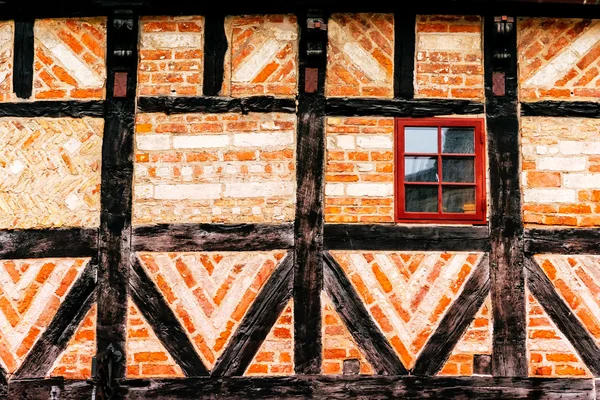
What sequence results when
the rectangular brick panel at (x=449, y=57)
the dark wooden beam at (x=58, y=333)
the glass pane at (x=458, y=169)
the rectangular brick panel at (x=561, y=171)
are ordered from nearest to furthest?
the dark wooden beam at (x=58, y=333)
the rectangular brick panel at (x=561, y=171)
the glass pane at (x=458, y=169)
the rectangular brick panel at (x=449, y=57)

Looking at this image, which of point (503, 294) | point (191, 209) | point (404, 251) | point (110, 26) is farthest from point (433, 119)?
point (110, 26)

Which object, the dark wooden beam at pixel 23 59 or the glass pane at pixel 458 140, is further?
the dark wooden beam at pixel 23 59

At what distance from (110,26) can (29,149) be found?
1253 mm

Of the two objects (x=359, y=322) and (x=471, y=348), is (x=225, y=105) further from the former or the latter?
(x=471, y=348)

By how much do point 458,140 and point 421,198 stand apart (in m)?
0.59

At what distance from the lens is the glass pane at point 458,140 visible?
20.6ft

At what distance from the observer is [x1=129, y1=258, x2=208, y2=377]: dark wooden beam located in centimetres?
593

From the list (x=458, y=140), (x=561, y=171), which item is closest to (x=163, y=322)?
(x=458, y=140)

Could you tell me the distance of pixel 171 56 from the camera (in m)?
6.42

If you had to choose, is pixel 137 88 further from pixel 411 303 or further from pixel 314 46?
pixel 411 303

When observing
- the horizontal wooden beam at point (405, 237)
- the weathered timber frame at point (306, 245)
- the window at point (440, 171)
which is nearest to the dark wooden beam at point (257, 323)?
the weathered timber frame at point (306, 245)

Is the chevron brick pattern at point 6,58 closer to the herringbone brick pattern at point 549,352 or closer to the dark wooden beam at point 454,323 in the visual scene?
the dark wooden beam at point 454,323

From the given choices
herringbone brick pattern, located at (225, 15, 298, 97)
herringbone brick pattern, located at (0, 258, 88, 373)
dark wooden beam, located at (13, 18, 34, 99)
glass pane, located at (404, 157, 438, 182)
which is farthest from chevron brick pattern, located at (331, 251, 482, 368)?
dark wooden beam, located at (13, 18, 34, 99)

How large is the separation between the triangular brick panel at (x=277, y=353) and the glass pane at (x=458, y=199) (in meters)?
1.57
